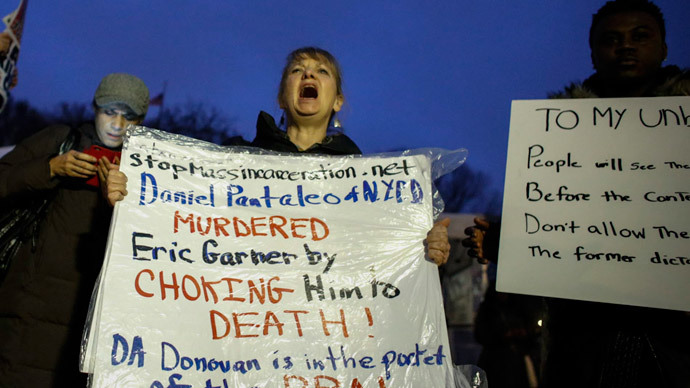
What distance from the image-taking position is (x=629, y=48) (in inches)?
92.9

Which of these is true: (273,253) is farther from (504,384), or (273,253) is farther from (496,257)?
(504,384)

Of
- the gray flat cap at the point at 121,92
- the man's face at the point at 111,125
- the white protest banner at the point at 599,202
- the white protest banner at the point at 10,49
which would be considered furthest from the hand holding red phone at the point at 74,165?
the white protest banner at the point at 10,49

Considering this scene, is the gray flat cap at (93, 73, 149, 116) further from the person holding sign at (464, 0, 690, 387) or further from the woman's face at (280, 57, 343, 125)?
the person holding sign at (464, 0, 690, 387)

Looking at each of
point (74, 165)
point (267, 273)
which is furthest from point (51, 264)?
point (267, 273)

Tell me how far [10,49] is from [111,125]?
4.17m

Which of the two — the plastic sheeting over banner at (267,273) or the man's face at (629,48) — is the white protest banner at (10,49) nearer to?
the plastic sheeting over banner at (267,273)

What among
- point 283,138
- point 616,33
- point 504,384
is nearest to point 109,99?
point 283,138

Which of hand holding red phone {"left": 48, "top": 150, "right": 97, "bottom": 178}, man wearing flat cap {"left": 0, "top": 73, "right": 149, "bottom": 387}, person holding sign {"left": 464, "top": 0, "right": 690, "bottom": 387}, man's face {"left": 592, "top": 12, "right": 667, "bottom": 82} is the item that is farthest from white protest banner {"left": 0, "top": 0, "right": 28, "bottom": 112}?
man's face {"left": 592, "top": 12, "right": 667, "bottom": 82}

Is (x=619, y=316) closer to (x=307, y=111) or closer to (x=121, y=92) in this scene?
(x=307, y=111)

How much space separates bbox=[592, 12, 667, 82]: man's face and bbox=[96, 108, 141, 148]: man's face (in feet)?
8.41

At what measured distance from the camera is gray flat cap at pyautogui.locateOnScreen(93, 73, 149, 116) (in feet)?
9.45

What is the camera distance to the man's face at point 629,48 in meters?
2.34

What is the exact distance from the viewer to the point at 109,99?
114 inches

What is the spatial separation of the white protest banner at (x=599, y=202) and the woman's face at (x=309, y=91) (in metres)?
0.98
